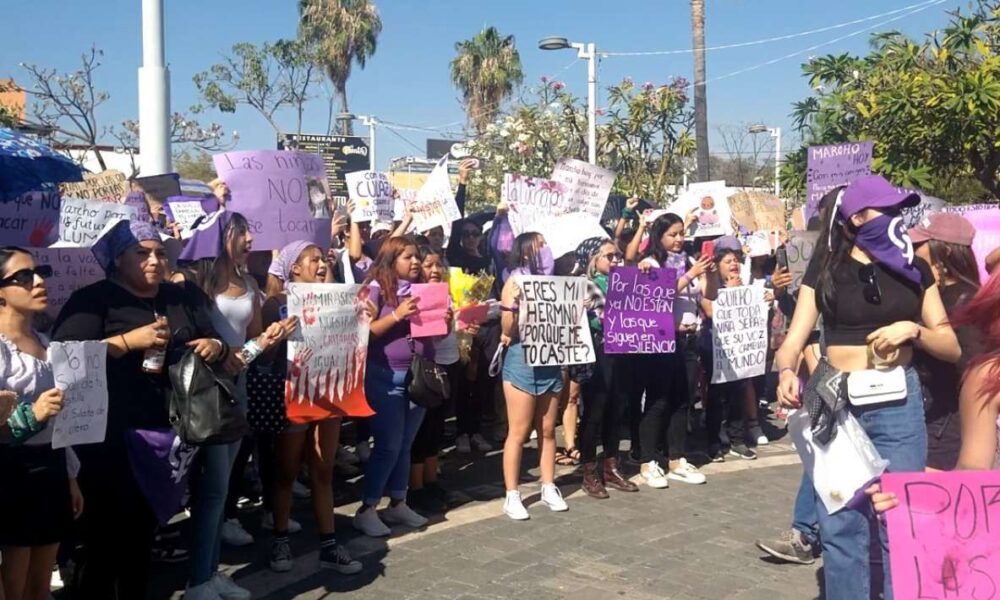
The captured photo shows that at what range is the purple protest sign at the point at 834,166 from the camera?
8.02 meters

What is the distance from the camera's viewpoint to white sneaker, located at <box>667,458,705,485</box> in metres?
7.52

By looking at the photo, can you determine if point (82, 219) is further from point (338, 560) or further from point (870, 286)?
point (870, 286)

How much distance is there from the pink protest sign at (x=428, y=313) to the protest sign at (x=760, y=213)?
6.05 metres

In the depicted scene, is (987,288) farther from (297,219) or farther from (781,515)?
(297,219)

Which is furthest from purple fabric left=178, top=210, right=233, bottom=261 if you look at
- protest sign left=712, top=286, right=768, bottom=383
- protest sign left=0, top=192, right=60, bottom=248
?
protest sign left=712, top=286, right=768, bottom=383

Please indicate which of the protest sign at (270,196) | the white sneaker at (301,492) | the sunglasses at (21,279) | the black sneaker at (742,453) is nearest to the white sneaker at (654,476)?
the black sneaker at (742,453)

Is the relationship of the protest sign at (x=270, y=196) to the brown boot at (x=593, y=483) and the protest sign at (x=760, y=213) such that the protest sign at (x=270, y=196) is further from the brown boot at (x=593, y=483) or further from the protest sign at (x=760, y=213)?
the protest sign at (x=760, y=213)

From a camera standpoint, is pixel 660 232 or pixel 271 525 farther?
pixel 660 232

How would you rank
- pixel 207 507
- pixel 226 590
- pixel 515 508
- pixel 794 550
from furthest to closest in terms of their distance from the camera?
1. pixel 515 508
2. pixel 794 550
3. pixel 226 590
4. pixel 207 507

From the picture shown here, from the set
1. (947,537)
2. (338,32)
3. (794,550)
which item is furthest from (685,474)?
(338,32)

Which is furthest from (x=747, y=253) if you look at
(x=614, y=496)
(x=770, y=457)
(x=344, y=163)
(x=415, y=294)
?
(x=344, y=163)

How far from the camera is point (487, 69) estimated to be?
44.9 meters

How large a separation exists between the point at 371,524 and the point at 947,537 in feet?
12.0

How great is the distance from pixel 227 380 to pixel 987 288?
318cm
